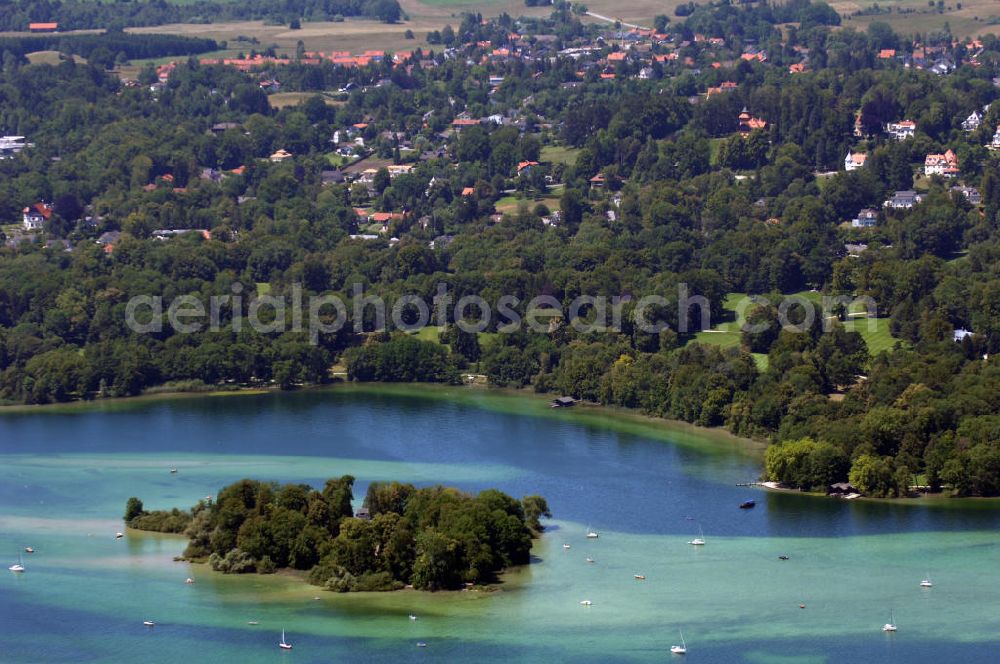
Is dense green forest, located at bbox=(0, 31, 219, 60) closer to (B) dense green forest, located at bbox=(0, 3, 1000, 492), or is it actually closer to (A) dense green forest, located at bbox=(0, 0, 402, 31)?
(B) dense green forest, located at bbox=(0, 3, 1000, 492)

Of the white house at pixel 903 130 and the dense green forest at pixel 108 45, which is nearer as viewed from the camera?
the white house at pixel 903 130

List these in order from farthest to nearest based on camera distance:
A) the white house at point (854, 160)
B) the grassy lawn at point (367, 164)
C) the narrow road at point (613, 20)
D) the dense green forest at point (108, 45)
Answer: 1. the narrow road at point (613, 20)
2. the dense green forest at point (108, 45)
3. the grassy lawn at point (367, 164)
4. the white house at point (854, 160)

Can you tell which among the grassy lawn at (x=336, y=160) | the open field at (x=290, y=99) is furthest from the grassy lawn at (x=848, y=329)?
the open field at (x=290, y=99)

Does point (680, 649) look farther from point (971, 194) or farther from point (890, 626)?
point (971, 194)

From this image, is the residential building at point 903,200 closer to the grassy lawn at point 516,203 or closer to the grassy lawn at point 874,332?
the grassy lawn at point 516,203

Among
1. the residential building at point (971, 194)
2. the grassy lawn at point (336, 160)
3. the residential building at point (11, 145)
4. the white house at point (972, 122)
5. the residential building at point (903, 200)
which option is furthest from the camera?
the grassy lawn at point (336, 160)

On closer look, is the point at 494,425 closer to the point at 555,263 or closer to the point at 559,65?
the point at 555,263

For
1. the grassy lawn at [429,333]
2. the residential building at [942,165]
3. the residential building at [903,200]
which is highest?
the residential building at [942,165]

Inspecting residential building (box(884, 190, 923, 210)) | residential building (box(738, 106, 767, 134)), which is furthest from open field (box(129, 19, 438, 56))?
residential building (box(884, 190, 923, 210))
